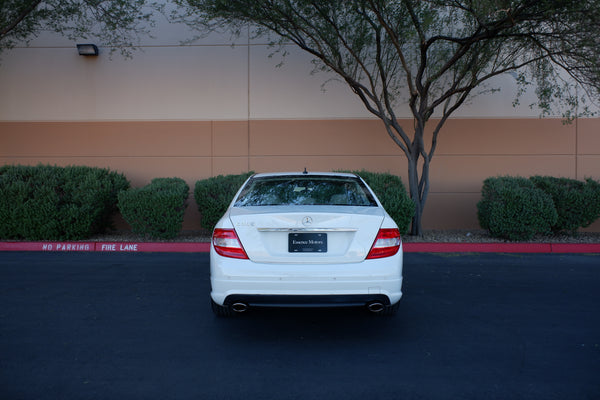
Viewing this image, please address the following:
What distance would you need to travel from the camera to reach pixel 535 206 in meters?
A: 9.26

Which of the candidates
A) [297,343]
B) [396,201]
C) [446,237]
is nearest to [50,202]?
[396,201]

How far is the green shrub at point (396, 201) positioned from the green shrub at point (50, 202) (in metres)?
5.58

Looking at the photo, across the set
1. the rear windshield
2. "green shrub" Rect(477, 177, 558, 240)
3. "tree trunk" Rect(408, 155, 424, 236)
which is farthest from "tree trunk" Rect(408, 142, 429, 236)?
the rear windshield

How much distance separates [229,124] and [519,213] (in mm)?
6899

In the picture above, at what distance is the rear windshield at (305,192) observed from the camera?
452cm

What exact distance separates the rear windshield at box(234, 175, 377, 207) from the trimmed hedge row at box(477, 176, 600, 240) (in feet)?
17.7

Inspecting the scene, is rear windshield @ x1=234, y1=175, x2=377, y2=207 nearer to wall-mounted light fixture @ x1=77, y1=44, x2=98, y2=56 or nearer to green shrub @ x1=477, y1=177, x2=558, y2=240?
green shrub @ x1=477, y1=177, x2=558, y2=240

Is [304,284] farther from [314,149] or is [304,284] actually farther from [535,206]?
[314,149]

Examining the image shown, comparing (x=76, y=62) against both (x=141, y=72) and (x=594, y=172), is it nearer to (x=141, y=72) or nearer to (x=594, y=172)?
(x=141, y=72)

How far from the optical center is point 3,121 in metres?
12.0

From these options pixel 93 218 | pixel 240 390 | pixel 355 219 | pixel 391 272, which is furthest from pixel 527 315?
pixel 93 218

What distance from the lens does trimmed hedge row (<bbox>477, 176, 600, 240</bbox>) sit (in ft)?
30.3

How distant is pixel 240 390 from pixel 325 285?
105cm

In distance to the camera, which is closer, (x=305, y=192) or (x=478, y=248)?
(x=305, y=192)
